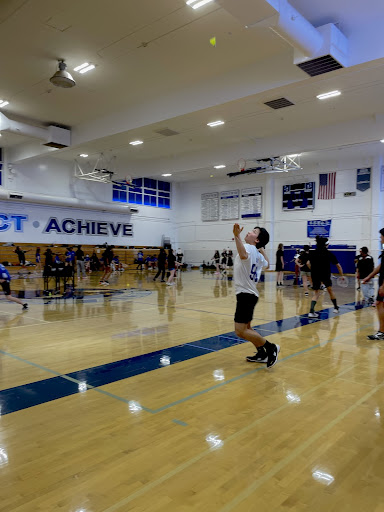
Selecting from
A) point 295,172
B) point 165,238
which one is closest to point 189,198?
point 165,238

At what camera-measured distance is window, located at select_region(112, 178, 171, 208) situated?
2923cm

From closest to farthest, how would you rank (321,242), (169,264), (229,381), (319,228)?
(229,381)
(321,242)
(169,264)
(319,228)

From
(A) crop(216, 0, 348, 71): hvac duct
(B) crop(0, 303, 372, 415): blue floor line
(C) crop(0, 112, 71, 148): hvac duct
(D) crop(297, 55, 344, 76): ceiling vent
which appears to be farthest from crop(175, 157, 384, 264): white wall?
(B) crop(0, 303, 372, 415): blue floor line

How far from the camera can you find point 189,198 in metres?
33.2

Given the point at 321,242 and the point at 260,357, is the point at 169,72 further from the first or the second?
the point at 260,357

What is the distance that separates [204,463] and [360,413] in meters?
1.73

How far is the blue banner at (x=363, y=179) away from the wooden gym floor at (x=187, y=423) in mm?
19844

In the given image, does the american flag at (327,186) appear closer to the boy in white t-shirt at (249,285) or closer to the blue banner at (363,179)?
the blue banner at (363,179)

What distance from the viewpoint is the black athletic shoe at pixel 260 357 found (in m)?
5.06

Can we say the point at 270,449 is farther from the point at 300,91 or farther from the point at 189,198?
the point at 189,198

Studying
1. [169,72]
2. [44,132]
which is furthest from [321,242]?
[44,132]

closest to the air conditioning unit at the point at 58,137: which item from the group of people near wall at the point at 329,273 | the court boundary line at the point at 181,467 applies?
the group of people near wall at the point at 329,273

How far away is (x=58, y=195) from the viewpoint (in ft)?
81.7

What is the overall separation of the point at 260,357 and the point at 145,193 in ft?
89.8
